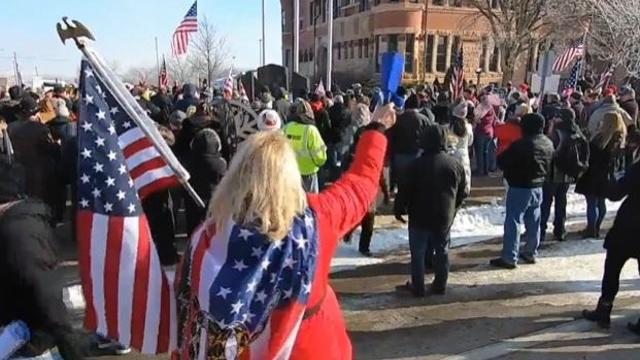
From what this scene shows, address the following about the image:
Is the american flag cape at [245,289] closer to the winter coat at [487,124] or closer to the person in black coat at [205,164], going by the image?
the person in black coat at [205,164]

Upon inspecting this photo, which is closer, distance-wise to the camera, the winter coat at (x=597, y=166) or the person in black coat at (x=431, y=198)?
the person in black coat at (x=431, y=198)

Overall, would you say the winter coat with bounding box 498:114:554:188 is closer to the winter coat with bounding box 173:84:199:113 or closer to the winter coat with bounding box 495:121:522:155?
the winter coat with bounding box 495:121:522:155

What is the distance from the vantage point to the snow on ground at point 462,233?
8.37 m

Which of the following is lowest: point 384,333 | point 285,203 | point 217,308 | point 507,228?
point 384,333

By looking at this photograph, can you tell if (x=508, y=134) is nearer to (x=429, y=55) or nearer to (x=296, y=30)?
(x=296, y=30)

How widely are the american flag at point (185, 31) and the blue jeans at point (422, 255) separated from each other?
1477cm

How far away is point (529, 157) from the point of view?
24.6 ft

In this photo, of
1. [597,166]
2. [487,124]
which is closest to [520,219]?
[597,166]

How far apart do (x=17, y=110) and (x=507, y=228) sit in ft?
22.0

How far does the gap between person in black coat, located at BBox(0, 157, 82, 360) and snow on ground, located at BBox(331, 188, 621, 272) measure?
17.2 feet

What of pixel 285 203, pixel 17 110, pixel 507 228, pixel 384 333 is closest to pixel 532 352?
pixel 384 333

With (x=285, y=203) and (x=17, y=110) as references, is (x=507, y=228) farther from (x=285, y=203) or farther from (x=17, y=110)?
(x=17, y=110)

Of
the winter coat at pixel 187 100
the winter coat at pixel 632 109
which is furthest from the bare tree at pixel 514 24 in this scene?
the winter coat at pixel 187 100

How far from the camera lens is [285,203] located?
8.55ft
